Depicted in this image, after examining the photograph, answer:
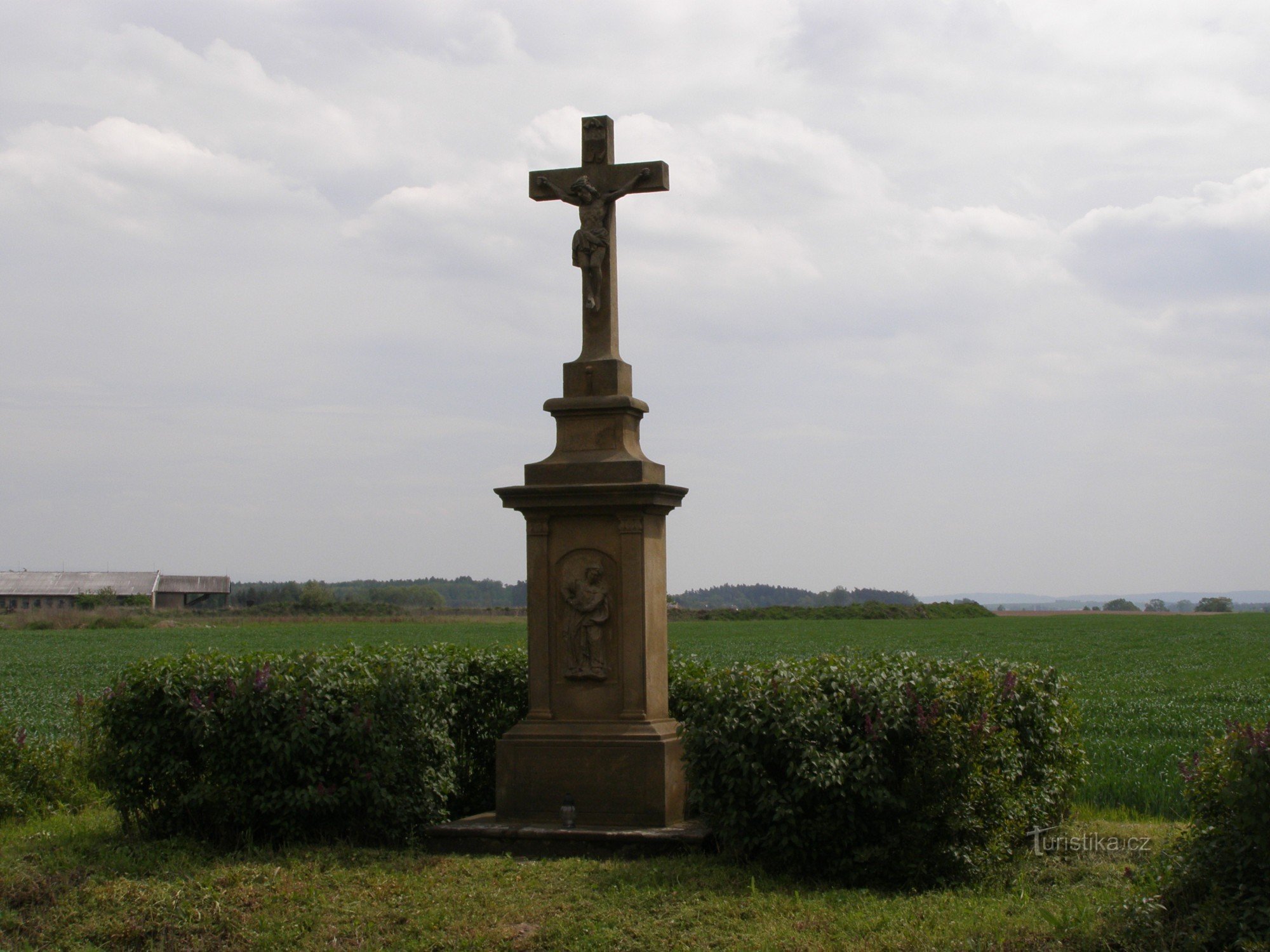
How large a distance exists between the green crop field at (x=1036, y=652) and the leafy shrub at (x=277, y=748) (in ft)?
11.7

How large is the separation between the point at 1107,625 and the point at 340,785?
67.5 metres

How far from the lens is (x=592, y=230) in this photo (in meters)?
9.63

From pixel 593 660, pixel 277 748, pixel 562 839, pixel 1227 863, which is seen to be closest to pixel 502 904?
pixel 562 839

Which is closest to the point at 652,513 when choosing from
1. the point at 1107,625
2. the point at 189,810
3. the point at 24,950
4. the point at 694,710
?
the point at 694,710

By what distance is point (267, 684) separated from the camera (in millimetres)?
8562

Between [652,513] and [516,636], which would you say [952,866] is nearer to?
[652,513]

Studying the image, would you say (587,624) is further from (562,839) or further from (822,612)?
(822,612)

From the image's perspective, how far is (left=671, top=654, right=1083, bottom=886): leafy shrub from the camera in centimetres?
720

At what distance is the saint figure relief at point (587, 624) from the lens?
29.6ft

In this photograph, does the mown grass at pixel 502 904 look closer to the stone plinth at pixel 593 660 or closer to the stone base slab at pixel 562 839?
the stone base slab at pixel 562 839

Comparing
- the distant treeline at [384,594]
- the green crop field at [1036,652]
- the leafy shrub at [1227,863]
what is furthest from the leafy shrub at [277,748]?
the distant treeline at [384,594]

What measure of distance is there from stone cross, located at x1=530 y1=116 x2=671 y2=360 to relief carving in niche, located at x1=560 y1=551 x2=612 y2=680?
1.66 m

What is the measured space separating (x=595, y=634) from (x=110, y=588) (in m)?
96.0

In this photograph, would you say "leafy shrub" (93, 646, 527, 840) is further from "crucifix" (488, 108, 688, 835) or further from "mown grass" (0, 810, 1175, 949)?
"crucifix" (488, 108, 688, 835)
